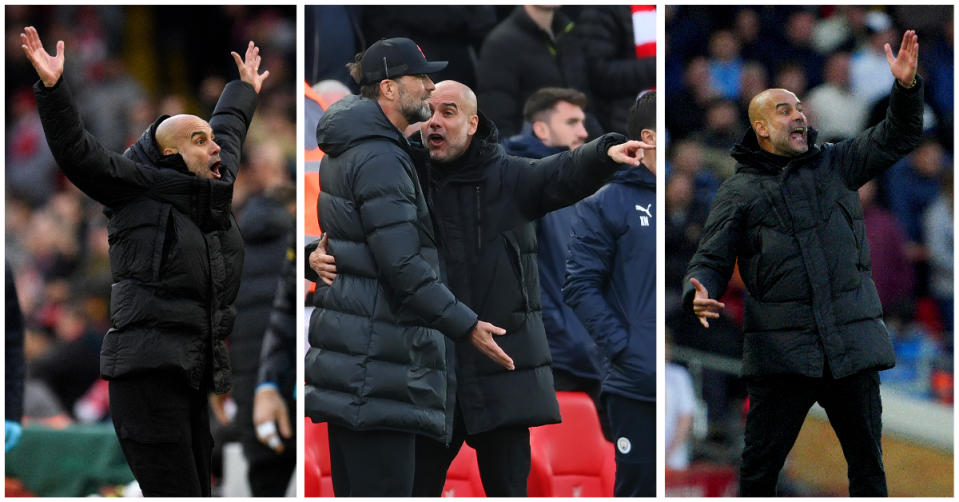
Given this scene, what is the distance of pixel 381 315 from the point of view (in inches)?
222

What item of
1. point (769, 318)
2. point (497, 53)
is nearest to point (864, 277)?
point (769, 318)

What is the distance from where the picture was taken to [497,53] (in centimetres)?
660

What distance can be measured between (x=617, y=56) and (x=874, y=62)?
1.04m

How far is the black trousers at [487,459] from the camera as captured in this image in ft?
19.2

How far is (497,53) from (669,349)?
1308mm

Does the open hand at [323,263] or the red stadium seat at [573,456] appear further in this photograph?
the red stadium seat at [573,456]

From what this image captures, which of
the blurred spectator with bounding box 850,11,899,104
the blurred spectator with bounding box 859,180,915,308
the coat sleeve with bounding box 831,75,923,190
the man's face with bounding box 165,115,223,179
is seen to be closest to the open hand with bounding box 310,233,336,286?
the man's face with bounding box 165,115,223,179

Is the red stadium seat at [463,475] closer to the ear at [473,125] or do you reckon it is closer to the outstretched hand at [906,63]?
the ear at [473,125]

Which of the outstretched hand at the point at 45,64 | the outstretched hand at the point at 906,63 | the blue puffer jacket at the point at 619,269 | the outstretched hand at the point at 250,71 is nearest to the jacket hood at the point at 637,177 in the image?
the blue puffer jacket at the point at 619,269

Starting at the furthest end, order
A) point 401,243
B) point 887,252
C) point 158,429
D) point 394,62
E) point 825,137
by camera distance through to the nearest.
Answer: point 887,252, point 825,137, point 394,62, point 401,243, point 158,429

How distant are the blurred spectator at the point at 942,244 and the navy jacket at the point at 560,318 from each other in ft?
4.76

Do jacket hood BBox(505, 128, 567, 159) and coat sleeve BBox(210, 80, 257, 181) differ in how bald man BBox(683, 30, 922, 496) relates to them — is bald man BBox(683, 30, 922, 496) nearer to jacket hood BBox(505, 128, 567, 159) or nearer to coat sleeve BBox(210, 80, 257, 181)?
jacket hood BBox(505, 128, 567, 159)

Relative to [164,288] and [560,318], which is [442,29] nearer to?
[560,318]

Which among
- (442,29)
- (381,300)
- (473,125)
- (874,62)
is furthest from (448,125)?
(874,62)
